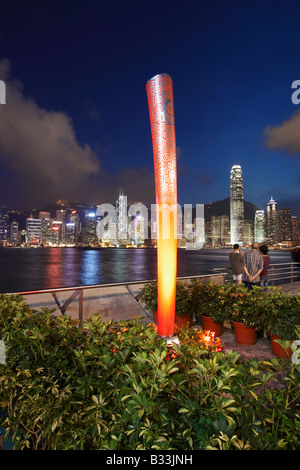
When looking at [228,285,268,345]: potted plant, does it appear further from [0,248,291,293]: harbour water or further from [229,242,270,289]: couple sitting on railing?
[0,248,291,293]: harbour water

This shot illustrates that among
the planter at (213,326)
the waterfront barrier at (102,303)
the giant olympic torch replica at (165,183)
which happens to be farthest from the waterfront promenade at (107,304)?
the giant olympic torch replica at (165,183)

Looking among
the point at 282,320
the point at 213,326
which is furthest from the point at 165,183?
the point at 213,326

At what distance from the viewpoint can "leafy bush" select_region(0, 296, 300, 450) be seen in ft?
4.02

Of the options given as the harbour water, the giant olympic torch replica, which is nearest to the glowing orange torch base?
the giant olympic torch replica

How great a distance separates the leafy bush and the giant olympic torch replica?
130cm

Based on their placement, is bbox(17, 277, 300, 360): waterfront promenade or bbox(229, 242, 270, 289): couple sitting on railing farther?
bbox(229, 242, 270, 289): couple sitting on railing

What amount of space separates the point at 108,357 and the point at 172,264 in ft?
6.04

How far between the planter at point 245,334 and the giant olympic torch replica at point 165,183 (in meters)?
1.24

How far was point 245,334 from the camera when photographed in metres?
3.97

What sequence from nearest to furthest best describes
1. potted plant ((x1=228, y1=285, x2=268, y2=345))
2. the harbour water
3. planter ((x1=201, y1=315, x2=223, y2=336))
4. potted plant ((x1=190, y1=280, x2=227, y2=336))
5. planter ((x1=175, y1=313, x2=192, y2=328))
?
potted plant ((x1=228, y1=285, x2=268, y2=345)) < potted plant ((x1=190, y1=280, x2=227, y2=336)) < planter ((x1=201, y1=315, x2=223, y2=336)) < planter ((x1=175, y1=313, x2=192, y2=328)) < the harbour water

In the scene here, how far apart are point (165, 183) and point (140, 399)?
2.59 metres

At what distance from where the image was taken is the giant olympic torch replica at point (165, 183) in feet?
11.0

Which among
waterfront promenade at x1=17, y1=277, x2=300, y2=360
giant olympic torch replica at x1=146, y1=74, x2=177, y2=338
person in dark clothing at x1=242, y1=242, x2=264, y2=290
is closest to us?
giant olympic torch replica at x1=146, y1=74, x2=177, y2=338

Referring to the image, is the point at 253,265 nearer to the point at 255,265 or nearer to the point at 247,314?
the point at 255,265
